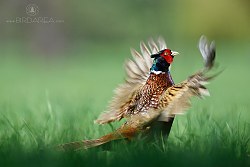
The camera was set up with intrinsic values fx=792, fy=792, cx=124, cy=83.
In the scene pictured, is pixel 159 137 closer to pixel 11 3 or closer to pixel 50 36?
pixel 50 36

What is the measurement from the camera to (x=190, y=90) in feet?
11.3

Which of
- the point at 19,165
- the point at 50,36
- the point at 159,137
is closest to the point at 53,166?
the point at 19,165

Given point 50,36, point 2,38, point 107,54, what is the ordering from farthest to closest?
point 2,38, point 107,54, point 50,36

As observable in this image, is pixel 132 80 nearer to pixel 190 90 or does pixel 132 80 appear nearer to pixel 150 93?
pixel 150 93

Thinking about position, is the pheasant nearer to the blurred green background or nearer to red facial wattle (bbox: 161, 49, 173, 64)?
red facial wattle (bbox: 161, 49, 173, 64)

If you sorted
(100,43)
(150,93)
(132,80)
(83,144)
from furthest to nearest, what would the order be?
(100,43) < (132,80) < (150,93) < (83,144)

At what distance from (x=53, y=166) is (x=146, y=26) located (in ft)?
72.3

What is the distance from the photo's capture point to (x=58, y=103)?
5.67 metres

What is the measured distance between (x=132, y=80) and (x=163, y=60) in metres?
0.21

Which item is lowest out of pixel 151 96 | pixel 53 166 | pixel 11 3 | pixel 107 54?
pixel 53 166

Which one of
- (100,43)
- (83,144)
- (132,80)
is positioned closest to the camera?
(83,144)

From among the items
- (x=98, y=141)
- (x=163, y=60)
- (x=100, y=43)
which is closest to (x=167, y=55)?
(x=163, y=60)

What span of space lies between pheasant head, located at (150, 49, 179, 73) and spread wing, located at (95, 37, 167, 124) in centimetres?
8

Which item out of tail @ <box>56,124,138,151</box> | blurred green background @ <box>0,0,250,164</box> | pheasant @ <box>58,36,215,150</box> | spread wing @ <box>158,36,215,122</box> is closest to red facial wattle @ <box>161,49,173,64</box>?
pheasant @ <box>58,36,215,150</box>
